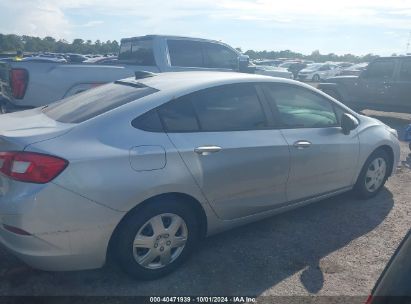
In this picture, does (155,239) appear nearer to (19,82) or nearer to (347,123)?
(347,123)

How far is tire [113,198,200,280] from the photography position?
2838mm

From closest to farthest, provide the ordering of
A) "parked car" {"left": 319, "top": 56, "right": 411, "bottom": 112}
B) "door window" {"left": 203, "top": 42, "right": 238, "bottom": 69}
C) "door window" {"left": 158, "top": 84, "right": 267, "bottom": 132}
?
"door window" {"left": 158, "top": 84, "right": 267, "bottom": 132} < "door window" {"left": 203, "top": 42, "right": 238, "bottom": 69} < "parked car" {"left": 319, "top": 56, "right": 411, "bottom": 112}

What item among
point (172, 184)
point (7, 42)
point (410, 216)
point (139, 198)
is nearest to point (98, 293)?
point (139, 198)

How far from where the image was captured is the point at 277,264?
338 centimetres

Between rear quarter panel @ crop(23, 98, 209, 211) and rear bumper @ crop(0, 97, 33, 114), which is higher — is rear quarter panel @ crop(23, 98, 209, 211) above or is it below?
above

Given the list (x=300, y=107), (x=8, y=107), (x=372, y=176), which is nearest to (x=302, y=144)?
(x=300, y=107)

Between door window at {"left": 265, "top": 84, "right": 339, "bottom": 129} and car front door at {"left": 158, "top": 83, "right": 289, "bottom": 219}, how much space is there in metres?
0.20

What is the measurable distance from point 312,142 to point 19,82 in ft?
14.4

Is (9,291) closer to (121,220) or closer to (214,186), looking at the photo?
(121,220)

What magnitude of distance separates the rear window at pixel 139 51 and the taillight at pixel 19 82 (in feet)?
8.22

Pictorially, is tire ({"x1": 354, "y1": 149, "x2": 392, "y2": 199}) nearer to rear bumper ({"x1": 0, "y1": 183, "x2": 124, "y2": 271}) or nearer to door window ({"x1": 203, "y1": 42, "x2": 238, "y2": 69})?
rear bumper ({"x1": 0, "y1": 183, "x2": 124, "y2": 271})

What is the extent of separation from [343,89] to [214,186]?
9.59m

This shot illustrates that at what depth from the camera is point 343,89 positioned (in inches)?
456

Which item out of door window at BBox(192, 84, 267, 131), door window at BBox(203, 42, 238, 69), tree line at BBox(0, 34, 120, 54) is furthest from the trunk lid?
tree line at BBox(0, 34, 120, 54)
